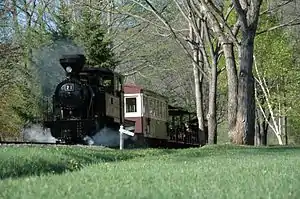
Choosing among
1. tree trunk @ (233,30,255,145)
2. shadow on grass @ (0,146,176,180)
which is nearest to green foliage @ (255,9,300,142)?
tree trunk @ (233,30,255,145)

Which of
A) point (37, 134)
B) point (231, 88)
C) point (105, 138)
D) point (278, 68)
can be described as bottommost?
point (105, 138)

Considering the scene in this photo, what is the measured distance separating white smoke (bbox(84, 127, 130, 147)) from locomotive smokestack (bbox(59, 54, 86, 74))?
8.99 ft

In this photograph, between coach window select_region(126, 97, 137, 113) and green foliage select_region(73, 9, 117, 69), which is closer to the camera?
coach window select_region(126, 97, 137, 113)

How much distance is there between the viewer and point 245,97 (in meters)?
25.6

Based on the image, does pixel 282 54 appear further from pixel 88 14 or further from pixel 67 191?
pixel 67 191

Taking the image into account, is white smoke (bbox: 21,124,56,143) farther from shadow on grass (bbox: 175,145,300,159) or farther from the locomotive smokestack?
shadow on grass (bbox: 175,145,300,159)

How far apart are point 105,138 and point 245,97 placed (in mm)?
6126

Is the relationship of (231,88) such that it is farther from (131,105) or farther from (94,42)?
(94,42)

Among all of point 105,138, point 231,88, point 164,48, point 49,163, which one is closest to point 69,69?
point 105,138

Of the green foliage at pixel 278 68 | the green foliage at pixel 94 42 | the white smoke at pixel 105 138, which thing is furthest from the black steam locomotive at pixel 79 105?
the green foliage at pixel 278 68

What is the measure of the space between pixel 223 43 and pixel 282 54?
66.5ft

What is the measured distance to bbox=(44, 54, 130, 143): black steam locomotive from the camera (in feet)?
88.9

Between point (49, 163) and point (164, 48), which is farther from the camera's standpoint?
point (164, 48)

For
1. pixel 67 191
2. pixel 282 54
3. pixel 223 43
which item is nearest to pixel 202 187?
pixel 67 191
